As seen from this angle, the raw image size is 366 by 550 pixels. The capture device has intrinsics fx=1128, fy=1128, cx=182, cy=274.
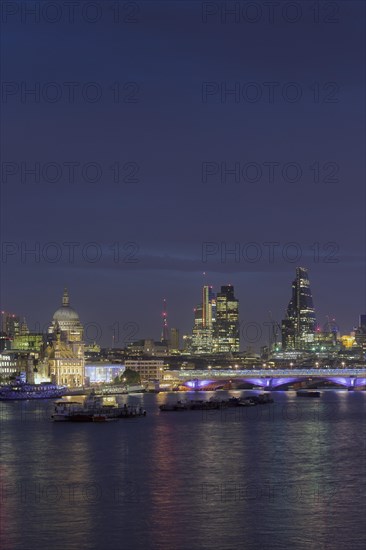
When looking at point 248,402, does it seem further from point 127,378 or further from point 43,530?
point 43,530

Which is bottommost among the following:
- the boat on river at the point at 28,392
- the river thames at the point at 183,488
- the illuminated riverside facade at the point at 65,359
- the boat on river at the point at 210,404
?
the river thames at the point at 183,488

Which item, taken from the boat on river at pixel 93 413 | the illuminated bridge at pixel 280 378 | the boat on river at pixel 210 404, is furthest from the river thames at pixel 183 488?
the illuminated bridge at pixel 280 378

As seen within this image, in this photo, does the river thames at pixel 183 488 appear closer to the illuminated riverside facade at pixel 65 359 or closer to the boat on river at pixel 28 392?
the boat on river at pixel 28 392

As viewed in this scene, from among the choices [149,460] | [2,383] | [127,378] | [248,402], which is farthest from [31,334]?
[149,460]

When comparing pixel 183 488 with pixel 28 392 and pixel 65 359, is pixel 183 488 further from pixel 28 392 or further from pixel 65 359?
pixel 65 359

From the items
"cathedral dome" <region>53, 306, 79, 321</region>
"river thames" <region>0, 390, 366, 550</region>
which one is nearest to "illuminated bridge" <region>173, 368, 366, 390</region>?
"cathedral dome" <region>53, 306, 79, 321</region>

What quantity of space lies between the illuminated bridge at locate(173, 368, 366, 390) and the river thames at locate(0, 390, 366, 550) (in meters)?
74.8

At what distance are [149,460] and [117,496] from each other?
1095 centimetres

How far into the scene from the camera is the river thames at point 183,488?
105ft

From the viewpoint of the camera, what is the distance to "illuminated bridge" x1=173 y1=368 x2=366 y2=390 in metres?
144

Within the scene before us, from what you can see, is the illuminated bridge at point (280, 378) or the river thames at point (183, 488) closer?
the river thames at point (183, 488)

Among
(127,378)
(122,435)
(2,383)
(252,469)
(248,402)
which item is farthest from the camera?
(127,378)

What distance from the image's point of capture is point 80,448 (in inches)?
2188

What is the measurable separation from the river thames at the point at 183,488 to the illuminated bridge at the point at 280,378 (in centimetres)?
7480
